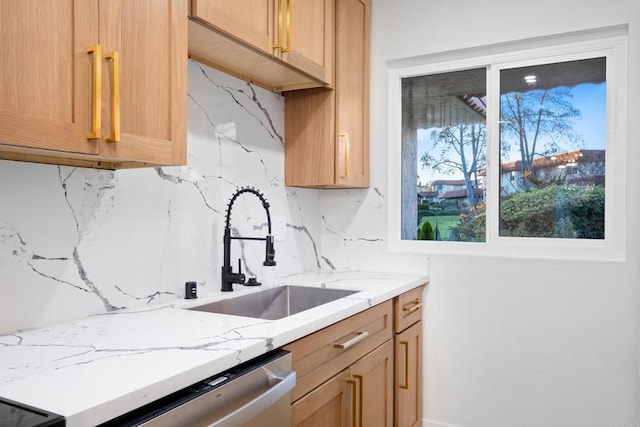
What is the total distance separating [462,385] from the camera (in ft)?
8.21

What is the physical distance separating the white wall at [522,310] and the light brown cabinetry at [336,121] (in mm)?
168

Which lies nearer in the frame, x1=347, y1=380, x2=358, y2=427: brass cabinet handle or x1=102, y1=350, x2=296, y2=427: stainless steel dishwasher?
x1=102, y1=350, x2=296, y2=427: stainless steel dishwasher

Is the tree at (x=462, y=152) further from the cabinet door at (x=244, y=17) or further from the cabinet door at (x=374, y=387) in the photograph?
the cabinet door at (x=244, y=17)

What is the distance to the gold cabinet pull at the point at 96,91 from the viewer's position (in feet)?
3.68

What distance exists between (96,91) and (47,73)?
0.11 m

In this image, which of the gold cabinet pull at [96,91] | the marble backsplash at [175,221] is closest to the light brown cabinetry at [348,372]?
the marble backsplash at [175,221]

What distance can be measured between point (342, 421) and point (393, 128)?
165 centimetres

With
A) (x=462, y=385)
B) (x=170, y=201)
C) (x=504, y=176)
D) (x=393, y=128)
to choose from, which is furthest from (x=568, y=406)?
(x=170, y=201)

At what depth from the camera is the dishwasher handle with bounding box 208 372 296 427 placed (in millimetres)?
1042

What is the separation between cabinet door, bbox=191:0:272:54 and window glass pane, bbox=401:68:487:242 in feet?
3.70

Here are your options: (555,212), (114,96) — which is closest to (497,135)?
(555,212)

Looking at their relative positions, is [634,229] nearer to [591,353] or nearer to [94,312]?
[591,353]

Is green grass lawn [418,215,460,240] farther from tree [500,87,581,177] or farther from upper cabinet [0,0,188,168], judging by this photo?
upper cabinet [0,0,188,168]

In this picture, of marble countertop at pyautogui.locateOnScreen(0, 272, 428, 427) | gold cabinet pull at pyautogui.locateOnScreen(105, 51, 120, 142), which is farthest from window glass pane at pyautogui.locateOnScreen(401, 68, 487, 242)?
gold cabinet pull at pyautogui.locateOnScreen(105, 51, 120, 142)
